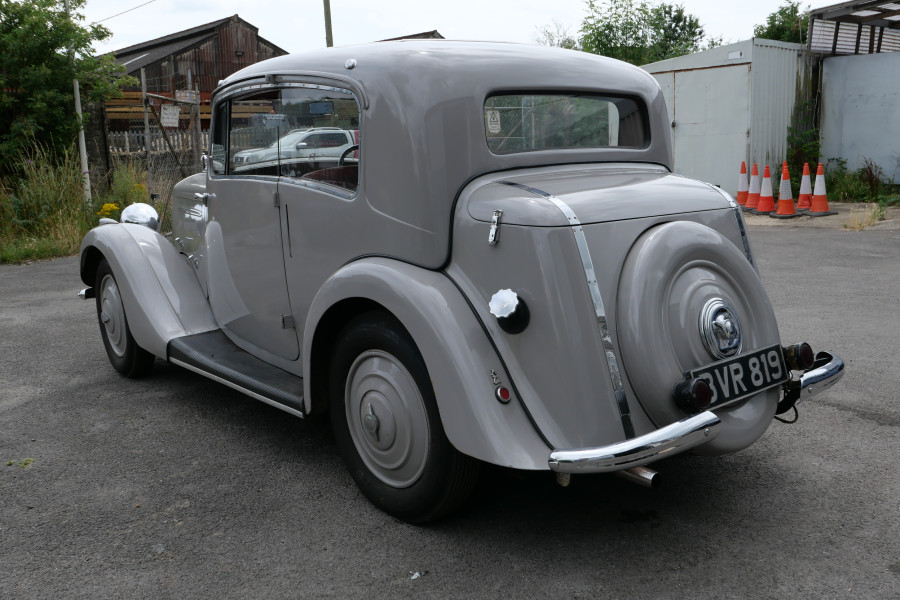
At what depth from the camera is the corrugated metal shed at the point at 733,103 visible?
12500mm

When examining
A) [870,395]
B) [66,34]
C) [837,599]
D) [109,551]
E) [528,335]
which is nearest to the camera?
[837,599]

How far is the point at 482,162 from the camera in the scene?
3023 mm

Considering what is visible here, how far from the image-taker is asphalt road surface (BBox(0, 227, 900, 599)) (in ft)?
8.47

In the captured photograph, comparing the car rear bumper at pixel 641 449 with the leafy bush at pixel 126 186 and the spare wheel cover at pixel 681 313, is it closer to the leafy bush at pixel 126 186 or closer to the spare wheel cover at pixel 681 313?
the spare wheel cover at pixel 681 313

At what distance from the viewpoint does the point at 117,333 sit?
4.82m

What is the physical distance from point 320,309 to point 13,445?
193 cm

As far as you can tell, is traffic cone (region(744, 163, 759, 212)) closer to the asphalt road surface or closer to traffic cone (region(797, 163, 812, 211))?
traffic cone (region(797, 163, 812, 211))

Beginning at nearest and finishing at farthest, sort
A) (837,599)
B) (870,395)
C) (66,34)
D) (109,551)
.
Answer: (837,599), (109,551), (870,395), (66,34)

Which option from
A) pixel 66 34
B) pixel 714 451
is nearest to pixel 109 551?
pixel 714 451

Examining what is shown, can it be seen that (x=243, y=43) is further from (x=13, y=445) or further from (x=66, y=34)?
(x=13, y=445)

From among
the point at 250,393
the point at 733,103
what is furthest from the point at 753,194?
the point at 250,393

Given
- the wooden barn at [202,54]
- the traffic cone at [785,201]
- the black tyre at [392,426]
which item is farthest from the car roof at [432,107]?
the wooden barn at [202,54]

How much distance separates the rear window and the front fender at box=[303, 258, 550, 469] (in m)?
0.71

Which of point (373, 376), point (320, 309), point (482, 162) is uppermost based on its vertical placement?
point (482, 162)
